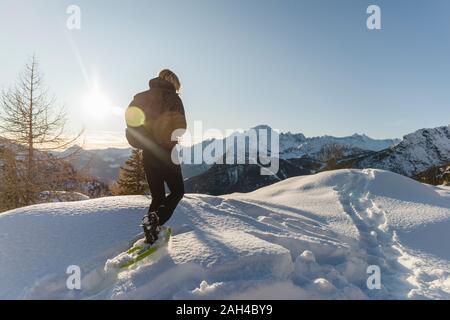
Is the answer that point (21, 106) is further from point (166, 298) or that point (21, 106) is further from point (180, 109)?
point (166, 298)

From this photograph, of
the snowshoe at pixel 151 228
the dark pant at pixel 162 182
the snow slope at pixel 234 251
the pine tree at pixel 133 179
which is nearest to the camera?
the snow slope at pixel 234 251

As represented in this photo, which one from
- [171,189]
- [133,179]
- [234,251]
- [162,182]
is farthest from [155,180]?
[133,179]

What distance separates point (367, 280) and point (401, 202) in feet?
17.9

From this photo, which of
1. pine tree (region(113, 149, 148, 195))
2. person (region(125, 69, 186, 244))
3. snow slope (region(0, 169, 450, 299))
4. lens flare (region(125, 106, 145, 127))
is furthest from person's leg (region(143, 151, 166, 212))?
pine tree (region(113, 149, 148, 195))

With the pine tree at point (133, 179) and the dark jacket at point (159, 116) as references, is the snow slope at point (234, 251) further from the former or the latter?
the pine tree at point (133, 179)

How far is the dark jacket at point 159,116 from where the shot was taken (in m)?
5.24

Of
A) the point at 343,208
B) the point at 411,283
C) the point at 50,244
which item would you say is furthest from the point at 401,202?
the point at 50,244

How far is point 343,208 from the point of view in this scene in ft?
32.1

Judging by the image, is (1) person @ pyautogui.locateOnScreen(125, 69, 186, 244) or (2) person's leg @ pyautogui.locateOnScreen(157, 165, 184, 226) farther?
(2) person's leg @ pyautogui.locateOnScreen(157, 165, 184, 226)

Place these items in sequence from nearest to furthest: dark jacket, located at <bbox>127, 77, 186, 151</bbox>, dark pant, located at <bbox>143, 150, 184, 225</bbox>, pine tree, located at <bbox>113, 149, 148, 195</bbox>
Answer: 1. dark jacket, located at <bbox>127, 77, 186, 151</bbox>
2. dark pant, located at <bbox>143, 150, 184, 225</bbox>
3. pine tree, located at <bbox>113, 149, 148, 195</bbox>

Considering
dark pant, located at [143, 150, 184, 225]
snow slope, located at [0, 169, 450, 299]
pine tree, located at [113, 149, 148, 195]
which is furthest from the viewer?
pine tree, located at [113, 149, 148, 195]

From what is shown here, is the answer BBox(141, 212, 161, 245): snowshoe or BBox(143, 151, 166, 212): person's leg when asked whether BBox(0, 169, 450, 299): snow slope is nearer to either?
BBox(141, 212, 161, 245): snowshoe

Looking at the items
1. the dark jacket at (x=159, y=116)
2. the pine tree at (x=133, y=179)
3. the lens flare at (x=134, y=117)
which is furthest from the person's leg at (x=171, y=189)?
the pine tree at (x=133, y=179)

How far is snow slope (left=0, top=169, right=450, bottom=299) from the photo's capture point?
4332 mm
